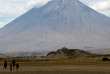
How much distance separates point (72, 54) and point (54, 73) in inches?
2639

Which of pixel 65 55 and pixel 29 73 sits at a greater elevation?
pixel 65 55

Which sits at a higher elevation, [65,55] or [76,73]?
[65,55]

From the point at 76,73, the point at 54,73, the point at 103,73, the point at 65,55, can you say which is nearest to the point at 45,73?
the point at 54,73

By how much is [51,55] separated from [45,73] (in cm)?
6699

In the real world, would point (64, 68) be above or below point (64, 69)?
above

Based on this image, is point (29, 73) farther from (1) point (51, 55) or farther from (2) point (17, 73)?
(1) point (51, 55)

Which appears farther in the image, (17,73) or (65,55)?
(65,55)

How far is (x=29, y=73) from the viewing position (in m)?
36.2

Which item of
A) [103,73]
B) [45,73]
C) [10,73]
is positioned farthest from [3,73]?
[103,73]

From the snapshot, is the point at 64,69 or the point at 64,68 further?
the point at 64,68

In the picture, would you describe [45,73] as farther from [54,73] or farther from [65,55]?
[65,55]

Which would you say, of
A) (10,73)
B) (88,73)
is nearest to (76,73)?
(88,73)

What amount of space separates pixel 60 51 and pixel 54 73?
67.2 m

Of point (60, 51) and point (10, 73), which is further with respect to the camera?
point (60, 51)
